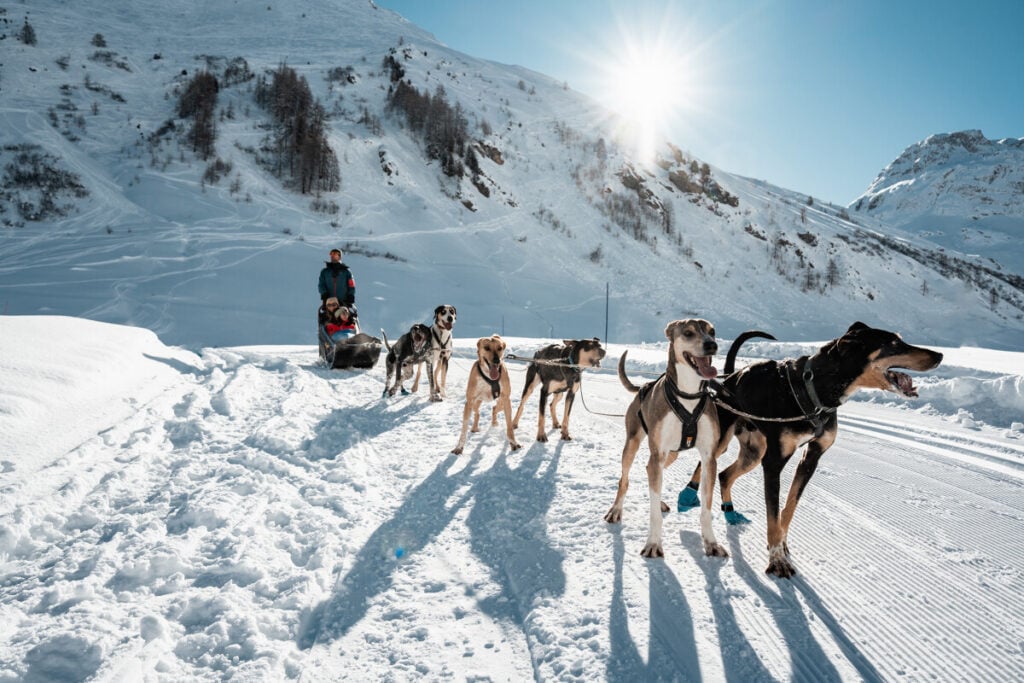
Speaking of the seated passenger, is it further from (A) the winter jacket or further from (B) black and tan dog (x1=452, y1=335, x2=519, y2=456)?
(B) black and tan dog (x1=452, y1=335, x2=519, y2=456)

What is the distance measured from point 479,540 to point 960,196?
448 ft

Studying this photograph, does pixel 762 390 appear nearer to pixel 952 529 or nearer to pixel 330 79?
pixel 952 529

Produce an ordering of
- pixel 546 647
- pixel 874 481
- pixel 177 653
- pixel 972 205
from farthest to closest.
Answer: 1. pixel 972 205
2. pixel 874 481
3. pixel 546 647
4. pixel 177 653

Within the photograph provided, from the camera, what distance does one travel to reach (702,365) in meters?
3.20

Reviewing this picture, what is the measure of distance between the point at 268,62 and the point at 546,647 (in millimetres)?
49519

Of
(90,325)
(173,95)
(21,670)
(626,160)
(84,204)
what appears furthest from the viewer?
(626,160)

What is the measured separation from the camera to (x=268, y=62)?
4038cm

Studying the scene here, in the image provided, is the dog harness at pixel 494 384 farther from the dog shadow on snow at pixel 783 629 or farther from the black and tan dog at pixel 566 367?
the dog shadow on snow at pixel 783 629

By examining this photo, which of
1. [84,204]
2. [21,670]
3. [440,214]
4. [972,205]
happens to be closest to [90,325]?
[21,670]

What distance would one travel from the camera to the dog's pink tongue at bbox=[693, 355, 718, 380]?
313 centimetres

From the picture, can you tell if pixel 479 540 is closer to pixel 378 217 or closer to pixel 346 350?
pixel 346 350

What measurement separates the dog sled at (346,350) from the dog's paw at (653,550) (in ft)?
26.7

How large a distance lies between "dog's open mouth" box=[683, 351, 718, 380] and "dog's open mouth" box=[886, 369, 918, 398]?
95 centimetres

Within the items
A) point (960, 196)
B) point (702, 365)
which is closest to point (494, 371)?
point (702, 365)
